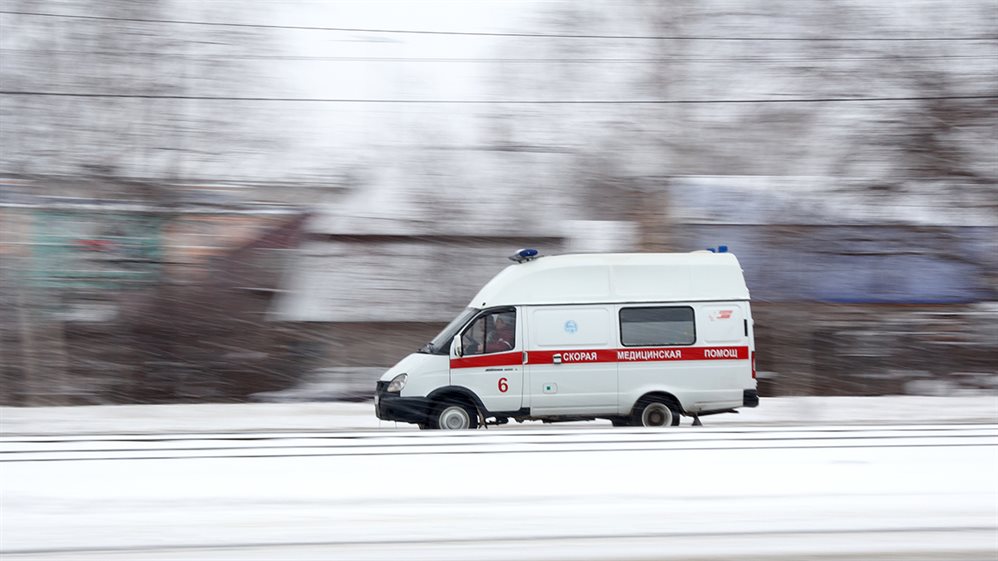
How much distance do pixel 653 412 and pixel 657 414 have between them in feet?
0.18

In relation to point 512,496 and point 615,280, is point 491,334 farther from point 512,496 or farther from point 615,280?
point 512,496

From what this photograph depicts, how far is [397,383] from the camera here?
39.1 ft

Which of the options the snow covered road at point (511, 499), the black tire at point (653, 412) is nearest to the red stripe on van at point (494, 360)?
the black tire at point (653, 412)

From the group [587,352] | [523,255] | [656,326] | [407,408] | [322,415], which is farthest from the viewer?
[322,415]

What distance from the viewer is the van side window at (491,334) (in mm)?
12008

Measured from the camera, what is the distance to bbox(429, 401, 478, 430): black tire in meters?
11.8

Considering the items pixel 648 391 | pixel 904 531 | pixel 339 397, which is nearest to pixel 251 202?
pixel 339 397

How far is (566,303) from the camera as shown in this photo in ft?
39.8

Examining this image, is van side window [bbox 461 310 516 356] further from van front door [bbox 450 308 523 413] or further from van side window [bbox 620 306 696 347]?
van side window [bbox 620 306 696 347]

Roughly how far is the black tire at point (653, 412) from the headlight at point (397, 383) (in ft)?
9.33

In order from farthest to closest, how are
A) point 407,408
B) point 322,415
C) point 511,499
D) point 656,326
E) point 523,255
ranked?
point 322,415 < point 523,255 < point 656,326 < point 407,408 < point 511,499

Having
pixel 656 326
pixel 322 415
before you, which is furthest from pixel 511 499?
pixel 322 415

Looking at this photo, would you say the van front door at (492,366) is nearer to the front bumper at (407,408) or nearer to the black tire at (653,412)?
the front bumper at (407,408)

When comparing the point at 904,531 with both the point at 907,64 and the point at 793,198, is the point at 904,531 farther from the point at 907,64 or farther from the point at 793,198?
the point at 907,64
